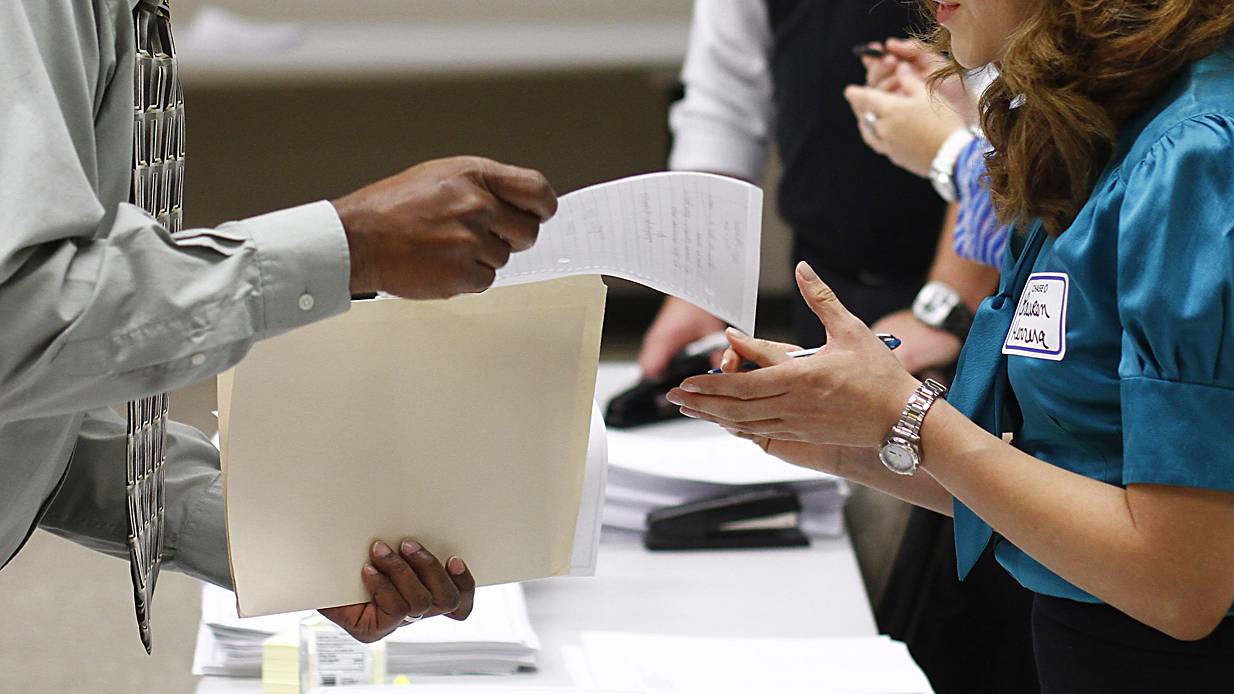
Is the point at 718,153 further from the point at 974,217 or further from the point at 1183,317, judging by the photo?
the point at 1183,317

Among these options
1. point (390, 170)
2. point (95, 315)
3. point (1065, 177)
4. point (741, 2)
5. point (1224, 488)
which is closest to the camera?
point (95, 315)

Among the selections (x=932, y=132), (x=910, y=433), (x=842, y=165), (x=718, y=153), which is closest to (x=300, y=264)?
(x=910, y=433)

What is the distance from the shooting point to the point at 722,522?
64.4 inches

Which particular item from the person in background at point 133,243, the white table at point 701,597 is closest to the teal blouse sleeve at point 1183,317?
the person in background at point 133,243

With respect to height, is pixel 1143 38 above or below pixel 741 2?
above

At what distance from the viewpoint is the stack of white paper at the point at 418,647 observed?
4.18 ft

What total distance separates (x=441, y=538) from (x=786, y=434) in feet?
0.99

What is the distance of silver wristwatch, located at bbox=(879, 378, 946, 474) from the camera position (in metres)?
0.94

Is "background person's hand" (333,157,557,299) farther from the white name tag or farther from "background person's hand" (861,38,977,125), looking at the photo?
"background person's hand" (861,38,977,125)

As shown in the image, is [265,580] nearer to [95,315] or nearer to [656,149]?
[95,315]

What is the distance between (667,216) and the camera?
3.29ft

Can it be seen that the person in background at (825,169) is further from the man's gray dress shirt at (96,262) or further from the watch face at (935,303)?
the man's gray dress shirt at (96,262)

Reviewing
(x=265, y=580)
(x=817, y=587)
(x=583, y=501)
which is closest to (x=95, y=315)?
(x=265, y=580)

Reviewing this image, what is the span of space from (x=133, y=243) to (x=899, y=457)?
55 cm
